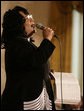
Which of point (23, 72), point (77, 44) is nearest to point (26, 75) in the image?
point (23, 72)

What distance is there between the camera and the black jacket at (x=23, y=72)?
1.24 meters

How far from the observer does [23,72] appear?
1.26 meters

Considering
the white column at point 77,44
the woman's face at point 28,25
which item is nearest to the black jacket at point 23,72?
the woman's face at point 28,25

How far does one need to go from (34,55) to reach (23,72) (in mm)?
107

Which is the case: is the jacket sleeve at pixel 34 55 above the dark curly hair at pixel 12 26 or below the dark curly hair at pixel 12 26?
below

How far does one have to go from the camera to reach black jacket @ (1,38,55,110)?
1235 mm

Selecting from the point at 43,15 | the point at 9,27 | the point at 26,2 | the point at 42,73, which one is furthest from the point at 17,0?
the point at 42,73

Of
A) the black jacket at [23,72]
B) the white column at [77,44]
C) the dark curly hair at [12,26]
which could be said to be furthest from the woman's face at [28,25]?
the white column at [77,44]

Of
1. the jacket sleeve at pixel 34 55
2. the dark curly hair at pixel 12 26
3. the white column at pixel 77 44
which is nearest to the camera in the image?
the jacket sleeve at pixel 34 55

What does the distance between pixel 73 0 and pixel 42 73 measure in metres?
2.26

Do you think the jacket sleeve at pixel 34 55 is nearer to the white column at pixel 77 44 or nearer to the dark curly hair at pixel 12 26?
the dark curly hair at pixel 12 26

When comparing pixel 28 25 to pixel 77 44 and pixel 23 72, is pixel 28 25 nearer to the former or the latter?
pixel 23 72

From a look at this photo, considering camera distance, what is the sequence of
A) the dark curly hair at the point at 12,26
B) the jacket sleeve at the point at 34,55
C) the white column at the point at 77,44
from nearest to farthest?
the jacket sleeve at the point at 34,55 < the dark curly hair at the point at 12,26 < the white column at the point at 77,44

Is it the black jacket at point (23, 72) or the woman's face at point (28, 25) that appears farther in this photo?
the woman's face at point (28, 25)
